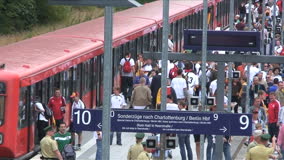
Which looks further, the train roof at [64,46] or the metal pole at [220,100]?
the train roof at [64,46]

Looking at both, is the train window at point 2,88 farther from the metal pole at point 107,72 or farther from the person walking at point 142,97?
the metal pole at point 107,72

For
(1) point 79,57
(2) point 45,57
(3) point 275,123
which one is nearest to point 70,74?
(1) point 79,57

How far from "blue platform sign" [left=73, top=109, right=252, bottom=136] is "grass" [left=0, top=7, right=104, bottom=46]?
32791 mm

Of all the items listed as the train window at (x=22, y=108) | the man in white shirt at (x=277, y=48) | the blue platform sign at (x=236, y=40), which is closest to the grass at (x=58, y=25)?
the man in white shirt at (x=277, y=48)

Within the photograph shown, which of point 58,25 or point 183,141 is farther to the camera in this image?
point 58,25

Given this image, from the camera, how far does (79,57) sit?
28250 mm

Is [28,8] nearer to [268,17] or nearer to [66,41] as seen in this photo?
[268,17]

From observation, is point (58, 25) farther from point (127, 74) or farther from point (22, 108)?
point (22, 108)

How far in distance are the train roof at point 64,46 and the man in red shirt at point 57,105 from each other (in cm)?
55

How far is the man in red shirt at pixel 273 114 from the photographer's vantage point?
25984 mm

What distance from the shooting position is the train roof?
24172mm

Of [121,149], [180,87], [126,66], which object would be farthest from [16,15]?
[121,149]

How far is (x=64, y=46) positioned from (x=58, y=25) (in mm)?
33594

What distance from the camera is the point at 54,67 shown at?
25.5 metres
